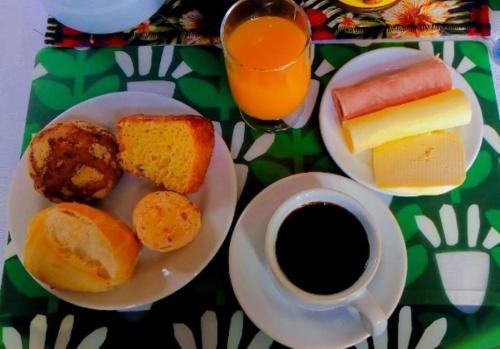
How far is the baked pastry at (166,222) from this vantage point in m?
0.71

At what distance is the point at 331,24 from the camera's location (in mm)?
924

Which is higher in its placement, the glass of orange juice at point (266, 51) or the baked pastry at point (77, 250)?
the glass of orange juice at point (266, 51)

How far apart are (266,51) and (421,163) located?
0.91ft

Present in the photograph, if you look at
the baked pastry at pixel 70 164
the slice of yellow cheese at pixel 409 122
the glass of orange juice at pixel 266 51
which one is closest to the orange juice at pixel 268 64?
the glass of orange juice at pixel 266 51

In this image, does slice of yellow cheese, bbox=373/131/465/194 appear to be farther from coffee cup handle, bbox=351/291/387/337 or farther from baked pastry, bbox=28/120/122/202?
baked pastry, bbox=28/120/122/202

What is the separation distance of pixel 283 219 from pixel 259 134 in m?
0.21

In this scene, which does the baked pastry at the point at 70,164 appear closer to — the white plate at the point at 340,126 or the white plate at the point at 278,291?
the white plate at the point at 278,291

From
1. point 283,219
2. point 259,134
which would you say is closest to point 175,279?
point 283,219

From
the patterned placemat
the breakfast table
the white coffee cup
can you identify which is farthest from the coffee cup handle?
the patterned placemat

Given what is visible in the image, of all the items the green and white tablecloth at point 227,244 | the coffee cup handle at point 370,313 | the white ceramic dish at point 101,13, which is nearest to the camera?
the coffee cup handle at point 370,313

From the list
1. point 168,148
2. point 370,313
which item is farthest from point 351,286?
point 168,148

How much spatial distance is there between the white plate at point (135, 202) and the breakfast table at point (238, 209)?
0.16 ft

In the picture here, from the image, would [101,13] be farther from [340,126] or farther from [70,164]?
[340,126]

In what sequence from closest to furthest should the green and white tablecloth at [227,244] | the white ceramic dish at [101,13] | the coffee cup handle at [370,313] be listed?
the coffee cup handle at [370,313] → the green and white tablecloth at [227,244] → the white ceramic dish at [101,13]
